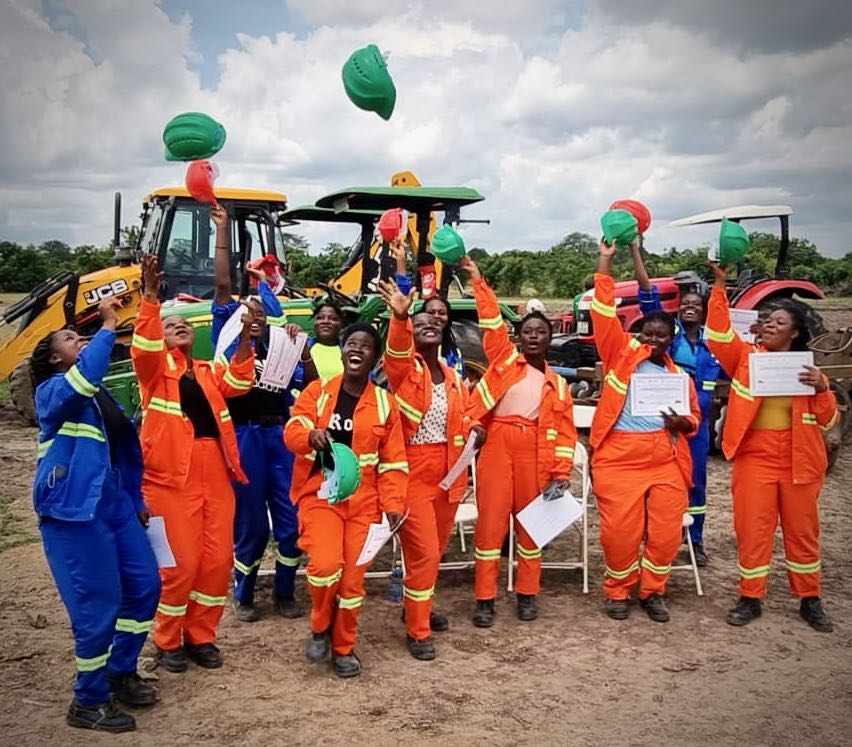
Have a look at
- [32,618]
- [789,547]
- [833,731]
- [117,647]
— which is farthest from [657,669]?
[32,618]

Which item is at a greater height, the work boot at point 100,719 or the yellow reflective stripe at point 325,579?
the yellow reflective stripe at point 325,579

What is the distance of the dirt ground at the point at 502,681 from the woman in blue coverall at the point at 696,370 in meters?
0.53

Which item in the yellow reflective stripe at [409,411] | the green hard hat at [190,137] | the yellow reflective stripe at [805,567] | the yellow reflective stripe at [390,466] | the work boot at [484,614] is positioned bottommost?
the work boot at [484,614]

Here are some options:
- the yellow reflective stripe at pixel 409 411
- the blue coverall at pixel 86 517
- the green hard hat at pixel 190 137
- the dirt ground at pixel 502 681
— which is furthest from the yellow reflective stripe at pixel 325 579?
the green hard hat at pixel 190 137

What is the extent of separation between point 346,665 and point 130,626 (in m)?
1.09

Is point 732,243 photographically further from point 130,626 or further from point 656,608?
point 130,626

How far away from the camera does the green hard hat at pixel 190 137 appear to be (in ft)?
14.9

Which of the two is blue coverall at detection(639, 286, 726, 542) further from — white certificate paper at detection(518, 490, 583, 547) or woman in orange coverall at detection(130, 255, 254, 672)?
woman in orange coverall at detection(130, 255, 254, 672)

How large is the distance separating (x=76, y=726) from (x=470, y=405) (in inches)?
104

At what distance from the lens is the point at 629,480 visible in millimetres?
5004

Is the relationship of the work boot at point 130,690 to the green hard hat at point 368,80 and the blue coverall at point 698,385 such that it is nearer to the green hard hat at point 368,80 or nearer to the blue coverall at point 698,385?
the green hard hat at point 368,80

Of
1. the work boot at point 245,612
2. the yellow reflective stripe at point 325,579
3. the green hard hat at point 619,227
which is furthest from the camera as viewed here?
the work boot at point 245,612

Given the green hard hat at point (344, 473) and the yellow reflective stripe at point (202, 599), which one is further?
the yellow reflective stripe at point (202, 599)

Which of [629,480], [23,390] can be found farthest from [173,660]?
[23,390]
